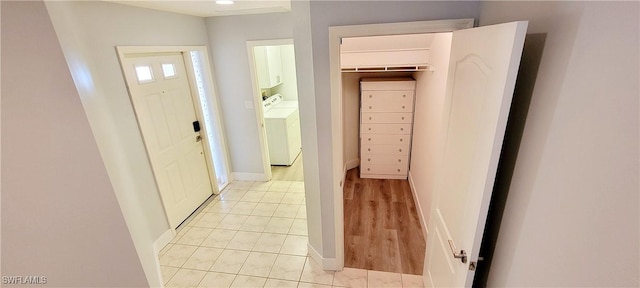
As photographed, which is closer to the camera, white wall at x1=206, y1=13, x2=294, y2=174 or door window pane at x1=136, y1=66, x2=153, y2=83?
door window pane at x1=136, y1=66, x2=153, y2=83

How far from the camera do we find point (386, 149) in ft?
12.6

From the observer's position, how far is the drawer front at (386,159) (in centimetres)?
387

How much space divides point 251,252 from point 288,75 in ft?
12.2

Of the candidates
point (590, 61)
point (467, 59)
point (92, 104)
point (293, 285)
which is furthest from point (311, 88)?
point (293, 285)

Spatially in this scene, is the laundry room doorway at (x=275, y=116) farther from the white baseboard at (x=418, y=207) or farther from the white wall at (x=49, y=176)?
the white wall at (x=49, y=176)

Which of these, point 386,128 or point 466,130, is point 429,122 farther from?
point 466,130

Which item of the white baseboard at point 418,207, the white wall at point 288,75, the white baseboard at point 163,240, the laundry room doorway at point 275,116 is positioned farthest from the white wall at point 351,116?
the white baseboard at point 163,240

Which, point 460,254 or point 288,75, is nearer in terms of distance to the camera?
point 460,254

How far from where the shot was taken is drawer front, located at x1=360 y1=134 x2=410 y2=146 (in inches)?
148

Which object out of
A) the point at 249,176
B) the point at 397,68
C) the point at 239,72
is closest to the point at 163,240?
the point at 249,176

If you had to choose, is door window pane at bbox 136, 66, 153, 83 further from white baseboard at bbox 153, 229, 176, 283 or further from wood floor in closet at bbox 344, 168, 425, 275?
wood floor in closet at bbox 344, 168, 425, 275

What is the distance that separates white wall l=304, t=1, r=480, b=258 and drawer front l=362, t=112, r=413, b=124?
1925 mm

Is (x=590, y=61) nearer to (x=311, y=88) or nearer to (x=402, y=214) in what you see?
(x=311, y=88)

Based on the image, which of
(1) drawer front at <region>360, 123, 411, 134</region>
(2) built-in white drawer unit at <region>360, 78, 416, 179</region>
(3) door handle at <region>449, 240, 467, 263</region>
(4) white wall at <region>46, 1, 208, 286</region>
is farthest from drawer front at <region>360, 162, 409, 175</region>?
(4) white wall at <region>46, 1, 208, 286</region>
